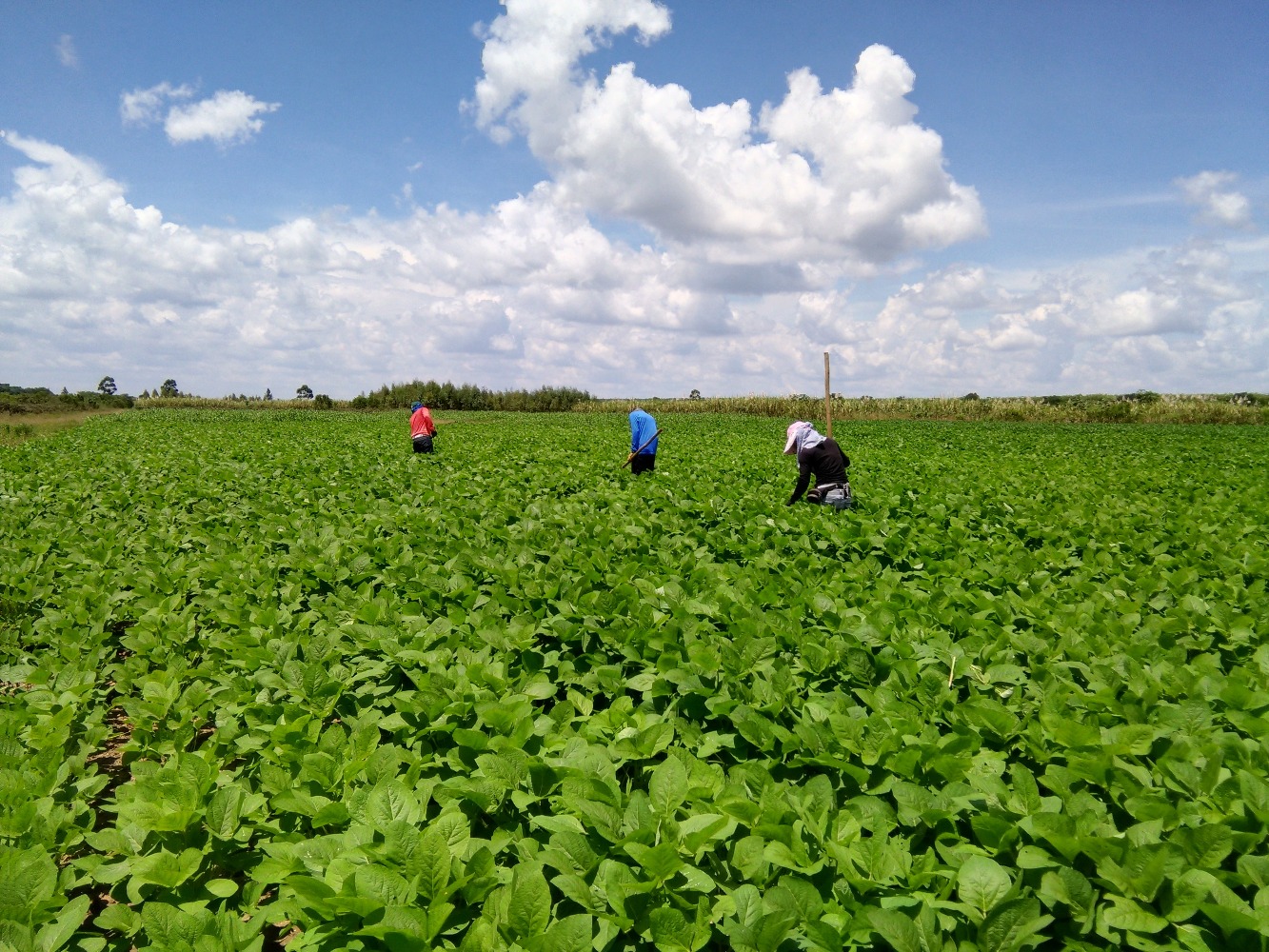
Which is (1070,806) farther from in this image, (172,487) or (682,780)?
(172,487)

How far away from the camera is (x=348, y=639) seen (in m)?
4.12

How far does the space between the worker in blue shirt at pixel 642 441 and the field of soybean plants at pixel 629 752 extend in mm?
7454

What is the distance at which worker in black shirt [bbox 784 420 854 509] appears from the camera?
9703 millimetres

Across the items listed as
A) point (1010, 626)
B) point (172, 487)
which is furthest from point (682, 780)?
point (172, 487)

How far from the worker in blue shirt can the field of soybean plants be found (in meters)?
7.45

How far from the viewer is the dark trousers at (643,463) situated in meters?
14.4

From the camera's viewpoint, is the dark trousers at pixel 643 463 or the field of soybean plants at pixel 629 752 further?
the dark trousers at pixel 643 463

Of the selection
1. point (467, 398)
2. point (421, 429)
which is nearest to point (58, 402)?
point (467, 398)

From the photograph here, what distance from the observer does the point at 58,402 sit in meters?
73.8

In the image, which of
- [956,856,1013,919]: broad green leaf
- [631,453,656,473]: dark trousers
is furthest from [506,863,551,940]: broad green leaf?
[631,453,656,473]: dark trousers

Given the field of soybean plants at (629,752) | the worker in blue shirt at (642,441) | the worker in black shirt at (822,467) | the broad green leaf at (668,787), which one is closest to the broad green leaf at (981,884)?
the field of soybean plants at (629,752)

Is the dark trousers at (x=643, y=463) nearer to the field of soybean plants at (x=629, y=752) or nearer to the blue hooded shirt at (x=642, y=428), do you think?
the blue hooded shirt at (x=642, y=428)

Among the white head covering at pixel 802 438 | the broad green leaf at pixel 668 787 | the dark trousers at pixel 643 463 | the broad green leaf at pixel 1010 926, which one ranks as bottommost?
the broad green leaf at pixel 1010 926

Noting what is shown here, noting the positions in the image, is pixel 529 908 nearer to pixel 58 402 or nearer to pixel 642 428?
pixel 642 428
